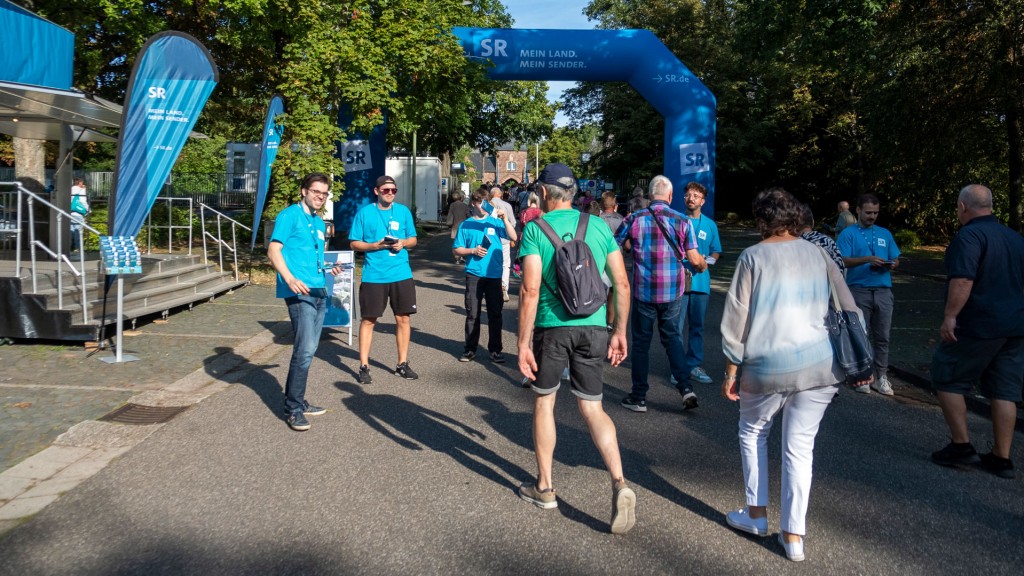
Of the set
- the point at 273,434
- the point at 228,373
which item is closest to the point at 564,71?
the point at 228,373

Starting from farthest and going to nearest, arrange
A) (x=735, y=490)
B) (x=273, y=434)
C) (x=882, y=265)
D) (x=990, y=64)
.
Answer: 1. (x=990, y=64)
2. (x=882, y=265)
3. (x=273, y=434)
4. (x=735, y=490)

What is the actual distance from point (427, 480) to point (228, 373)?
12.1 feet

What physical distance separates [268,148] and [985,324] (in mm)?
10453

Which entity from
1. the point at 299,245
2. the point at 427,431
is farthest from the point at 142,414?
the point at 427,431

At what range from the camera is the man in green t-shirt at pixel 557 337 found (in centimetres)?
410

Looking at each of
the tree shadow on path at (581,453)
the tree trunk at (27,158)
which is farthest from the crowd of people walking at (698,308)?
the tree trunk at (27,158)

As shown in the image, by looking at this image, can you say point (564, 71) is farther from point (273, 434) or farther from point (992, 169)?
point (273, 434)

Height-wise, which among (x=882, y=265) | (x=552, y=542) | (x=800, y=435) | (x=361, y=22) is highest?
(x=361, y=22)

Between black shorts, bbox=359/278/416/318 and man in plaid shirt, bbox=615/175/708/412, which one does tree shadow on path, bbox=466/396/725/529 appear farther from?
black shorts, bbox=359/278/416/318

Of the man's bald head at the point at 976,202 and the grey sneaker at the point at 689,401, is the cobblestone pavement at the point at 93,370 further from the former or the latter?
the man's bald head at the point at 976,202

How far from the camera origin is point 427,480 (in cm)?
473

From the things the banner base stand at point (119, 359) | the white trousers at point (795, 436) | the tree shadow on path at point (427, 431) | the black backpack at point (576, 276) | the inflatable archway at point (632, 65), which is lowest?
the tree shadow on path at point (427, 431)

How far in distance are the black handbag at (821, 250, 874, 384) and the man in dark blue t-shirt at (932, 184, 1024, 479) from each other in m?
1.63

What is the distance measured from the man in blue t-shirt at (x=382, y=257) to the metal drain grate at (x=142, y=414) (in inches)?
65.3
